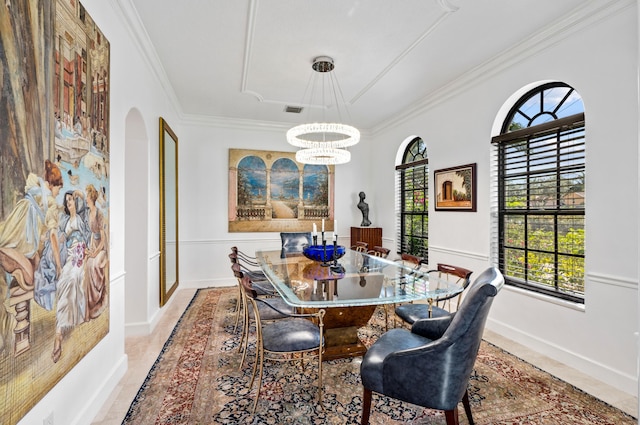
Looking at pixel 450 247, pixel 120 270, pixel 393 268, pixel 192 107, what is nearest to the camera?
pixel 120 270

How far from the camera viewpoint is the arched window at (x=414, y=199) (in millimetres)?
4902

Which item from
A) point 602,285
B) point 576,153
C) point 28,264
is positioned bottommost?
point 602,285

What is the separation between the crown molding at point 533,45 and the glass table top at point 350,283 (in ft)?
7.61

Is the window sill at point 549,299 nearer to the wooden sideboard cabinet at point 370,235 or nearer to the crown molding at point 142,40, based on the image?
the wooden sideboard cabinet at point 370,235

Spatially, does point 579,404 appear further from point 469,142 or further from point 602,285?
point 469,142

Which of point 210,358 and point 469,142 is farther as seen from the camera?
point 469,142

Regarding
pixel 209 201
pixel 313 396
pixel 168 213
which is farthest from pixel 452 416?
pixel 209 201

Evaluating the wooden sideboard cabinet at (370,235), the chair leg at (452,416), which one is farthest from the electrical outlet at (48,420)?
the wooden sideboard cabinet at (370,235)

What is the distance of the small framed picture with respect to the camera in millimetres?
3775

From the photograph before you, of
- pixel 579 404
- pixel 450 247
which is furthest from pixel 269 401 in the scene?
pixel 450 247

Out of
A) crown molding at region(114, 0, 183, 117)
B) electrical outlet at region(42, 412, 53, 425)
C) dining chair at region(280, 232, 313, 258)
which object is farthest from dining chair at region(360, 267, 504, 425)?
crown molding at region(114, 0, 183, 117)

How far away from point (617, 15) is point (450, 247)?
265 cm

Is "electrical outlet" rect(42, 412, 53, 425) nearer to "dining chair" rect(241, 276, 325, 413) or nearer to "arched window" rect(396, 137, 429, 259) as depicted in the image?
"dining chair" rect(241, 276, 325, 413)

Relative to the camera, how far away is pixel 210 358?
2.81 metres
